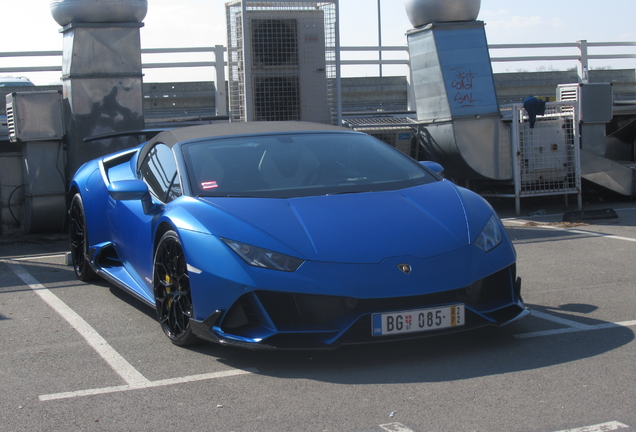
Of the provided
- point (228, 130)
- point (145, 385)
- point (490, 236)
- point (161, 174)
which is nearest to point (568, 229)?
point (490, 236)

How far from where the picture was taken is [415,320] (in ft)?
12.3

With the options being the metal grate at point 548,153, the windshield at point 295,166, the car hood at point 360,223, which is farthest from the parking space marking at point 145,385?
the metal grate at point 548,153

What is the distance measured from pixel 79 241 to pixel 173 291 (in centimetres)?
250

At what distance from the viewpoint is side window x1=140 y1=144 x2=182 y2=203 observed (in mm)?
4727

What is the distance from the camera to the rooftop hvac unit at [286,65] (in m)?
10.5

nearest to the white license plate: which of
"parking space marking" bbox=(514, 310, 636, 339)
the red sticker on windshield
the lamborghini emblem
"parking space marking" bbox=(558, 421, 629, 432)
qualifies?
the lamborghini emblem

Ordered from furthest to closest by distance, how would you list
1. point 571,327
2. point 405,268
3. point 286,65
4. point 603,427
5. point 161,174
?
point 286,65
point 161,174
point 571,327
point 405,268
point 603,427

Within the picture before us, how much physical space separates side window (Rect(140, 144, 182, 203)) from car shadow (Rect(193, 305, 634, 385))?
3.44 feet

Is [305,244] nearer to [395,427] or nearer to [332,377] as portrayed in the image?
[332,377]

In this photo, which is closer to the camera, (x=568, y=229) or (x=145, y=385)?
(x=145, y=385)

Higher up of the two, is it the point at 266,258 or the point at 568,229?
the point at 266,258

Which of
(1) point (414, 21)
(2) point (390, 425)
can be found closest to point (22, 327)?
(2) point (390, 425)

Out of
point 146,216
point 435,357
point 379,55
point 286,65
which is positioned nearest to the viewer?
point 435,357

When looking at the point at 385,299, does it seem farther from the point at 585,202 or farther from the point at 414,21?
the point at 585,202
